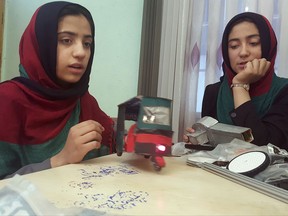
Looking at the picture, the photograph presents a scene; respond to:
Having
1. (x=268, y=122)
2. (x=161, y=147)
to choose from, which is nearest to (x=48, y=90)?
(x=161, y=147)

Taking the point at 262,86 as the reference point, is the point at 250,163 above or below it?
below

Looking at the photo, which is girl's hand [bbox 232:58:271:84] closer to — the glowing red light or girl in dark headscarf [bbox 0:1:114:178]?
girl in dark headscarf [bbox 0:1:114:178]

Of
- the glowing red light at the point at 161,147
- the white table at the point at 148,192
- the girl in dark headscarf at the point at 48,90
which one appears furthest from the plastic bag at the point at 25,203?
the girl in dark headscarf at the point at 48,90

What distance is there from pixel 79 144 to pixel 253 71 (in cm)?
78

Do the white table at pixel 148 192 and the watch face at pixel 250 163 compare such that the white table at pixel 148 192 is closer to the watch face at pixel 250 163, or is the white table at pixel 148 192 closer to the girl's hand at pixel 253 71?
the watch face at pixel 250 163

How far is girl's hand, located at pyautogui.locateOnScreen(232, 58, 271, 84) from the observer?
1.15 m

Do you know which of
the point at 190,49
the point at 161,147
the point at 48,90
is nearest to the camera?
the point at 161,147

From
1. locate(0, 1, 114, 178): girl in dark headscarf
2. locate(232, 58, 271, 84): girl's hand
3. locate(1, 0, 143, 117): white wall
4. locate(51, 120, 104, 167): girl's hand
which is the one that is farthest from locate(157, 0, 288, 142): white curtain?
locate(51, 120, 104, 167): girl's hand

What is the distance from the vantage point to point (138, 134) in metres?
0.58

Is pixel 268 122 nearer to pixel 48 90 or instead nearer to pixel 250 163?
pixel 250 163

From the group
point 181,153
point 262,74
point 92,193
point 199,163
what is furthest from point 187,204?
point 262,74

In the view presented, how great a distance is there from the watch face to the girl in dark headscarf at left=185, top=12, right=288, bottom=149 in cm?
40

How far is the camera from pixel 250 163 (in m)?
0.61

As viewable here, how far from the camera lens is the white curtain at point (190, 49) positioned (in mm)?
1624
